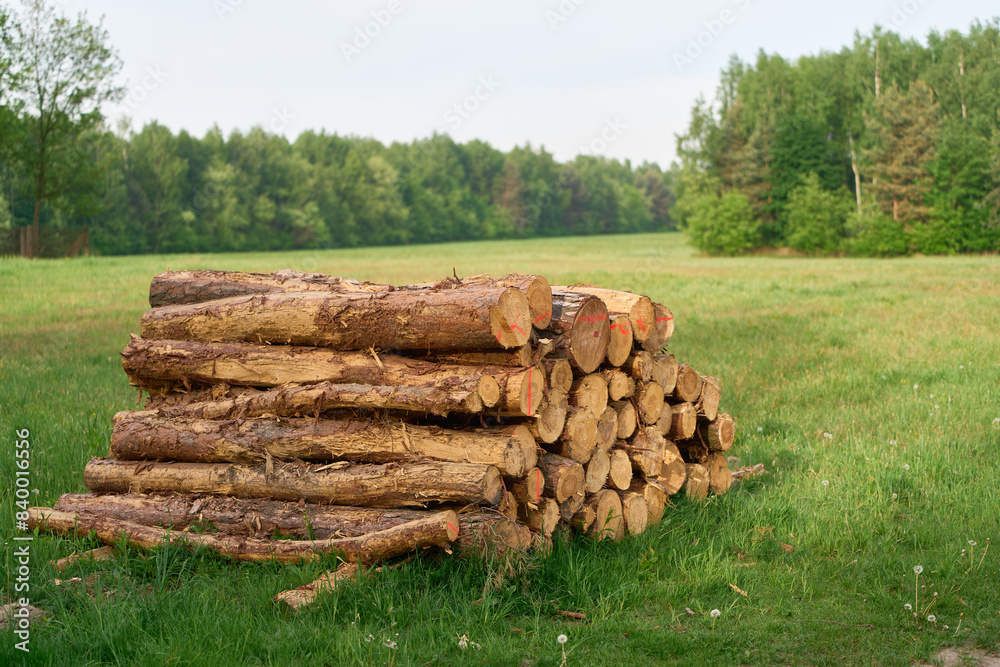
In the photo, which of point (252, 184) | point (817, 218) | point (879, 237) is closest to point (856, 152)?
point (817, 218)

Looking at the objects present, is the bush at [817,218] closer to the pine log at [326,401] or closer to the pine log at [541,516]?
the pine log at [541,516]

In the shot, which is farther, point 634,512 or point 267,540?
point 634,512

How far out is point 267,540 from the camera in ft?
15.7

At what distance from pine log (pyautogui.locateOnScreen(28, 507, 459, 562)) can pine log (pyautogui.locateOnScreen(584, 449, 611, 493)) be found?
1229 millimetres

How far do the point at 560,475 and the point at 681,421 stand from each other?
1613 millimetres

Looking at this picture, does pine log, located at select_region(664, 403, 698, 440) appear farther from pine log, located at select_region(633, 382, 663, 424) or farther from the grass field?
the grass field

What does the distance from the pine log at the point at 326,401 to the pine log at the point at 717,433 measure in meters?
2.58

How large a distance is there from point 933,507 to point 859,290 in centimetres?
1703

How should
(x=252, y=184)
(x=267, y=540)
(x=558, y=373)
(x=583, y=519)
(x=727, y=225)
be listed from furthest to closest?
(x=252, y=184) → (x=727, y=225) → (x=583, y=519) → (x=558, y=373) → (x=267, y=540)

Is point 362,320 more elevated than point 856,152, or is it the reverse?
point 856,152

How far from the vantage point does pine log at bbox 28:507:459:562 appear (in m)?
4.29

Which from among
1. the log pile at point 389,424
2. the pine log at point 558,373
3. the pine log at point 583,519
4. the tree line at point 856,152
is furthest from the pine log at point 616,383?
the tree line at point 856,152

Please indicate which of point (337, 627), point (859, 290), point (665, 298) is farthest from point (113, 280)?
point (337, 627)

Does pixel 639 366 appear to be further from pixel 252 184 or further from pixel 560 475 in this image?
pixel 252 184
